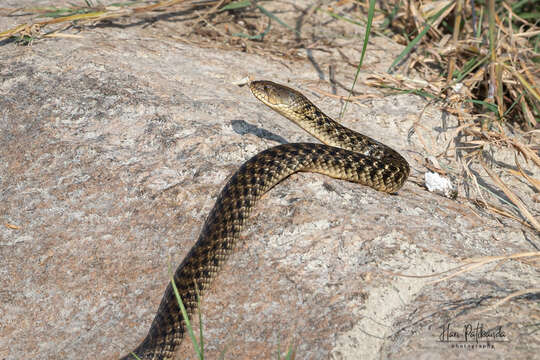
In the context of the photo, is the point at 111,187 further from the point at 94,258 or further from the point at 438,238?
the point at 438,238

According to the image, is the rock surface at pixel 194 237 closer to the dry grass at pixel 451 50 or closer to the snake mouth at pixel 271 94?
the snake mouth at pixel 271 94

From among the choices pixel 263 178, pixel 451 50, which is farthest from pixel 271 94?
pixel 451 50

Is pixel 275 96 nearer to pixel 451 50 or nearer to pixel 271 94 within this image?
pixel 271 94

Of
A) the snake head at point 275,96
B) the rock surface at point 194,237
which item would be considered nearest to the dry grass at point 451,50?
the rock surface at point 194,237

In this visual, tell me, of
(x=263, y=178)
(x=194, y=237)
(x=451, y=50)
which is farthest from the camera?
(x=451, y=50)

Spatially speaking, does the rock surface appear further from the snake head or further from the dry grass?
the dry grass

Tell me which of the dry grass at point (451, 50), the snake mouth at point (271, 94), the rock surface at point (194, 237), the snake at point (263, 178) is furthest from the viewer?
the dry grass at point (451, 50)

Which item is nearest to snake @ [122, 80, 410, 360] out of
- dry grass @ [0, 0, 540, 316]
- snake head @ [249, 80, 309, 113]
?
snake head @ [249, 80, 309, 113]
